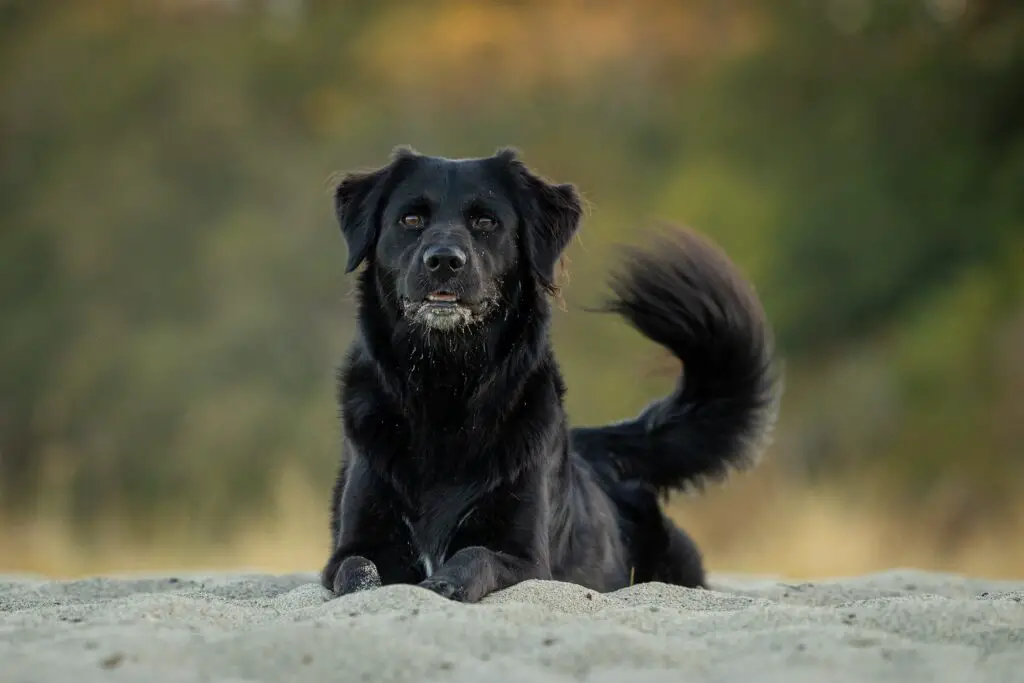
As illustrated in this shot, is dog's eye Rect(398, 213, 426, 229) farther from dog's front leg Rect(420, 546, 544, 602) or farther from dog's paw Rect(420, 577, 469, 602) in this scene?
dog's paw Rect(420, 577, 469, 602)

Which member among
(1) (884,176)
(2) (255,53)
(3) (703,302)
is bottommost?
(3) (703,302)

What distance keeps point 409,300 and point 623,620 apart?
1.78 meters

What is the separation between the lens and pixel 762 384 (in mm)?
7211

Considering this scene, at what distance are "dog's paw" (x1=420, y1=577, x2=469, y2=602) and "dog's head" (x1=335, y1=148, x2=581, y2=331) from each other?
114cm

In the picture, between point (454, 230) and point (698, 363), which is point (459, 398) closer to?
point (454, 230)

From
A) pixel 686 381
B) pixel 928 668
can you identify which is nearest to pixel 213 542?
pixel 686 381

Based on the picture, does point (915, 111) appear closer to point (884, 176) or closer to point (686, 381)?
point (884, 176)

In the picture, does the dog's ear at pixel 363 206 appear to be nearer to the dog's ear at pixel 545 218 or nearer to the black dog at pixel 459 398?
the black dog at pixel 459 398

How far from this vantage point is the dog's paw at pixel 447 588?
4.58 m

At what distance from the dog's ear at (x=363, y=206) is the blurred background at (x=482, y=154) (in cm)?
1100

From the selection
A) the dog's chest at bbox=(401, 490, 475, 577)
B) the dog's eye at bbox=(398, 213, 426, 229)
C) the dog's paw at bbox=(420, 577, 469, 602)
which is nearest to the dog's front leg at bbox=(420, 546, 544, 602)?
the dog's paw at bbox=(420, 577, 469, 602)

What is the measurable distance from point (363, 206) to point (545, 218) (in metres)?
0.75

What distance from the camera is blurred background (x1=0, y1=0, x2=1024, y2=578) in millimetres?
18344

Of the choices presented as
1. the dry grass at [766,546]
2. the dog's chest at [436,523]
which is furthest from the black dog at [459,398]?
the dry grass at [766,546]
